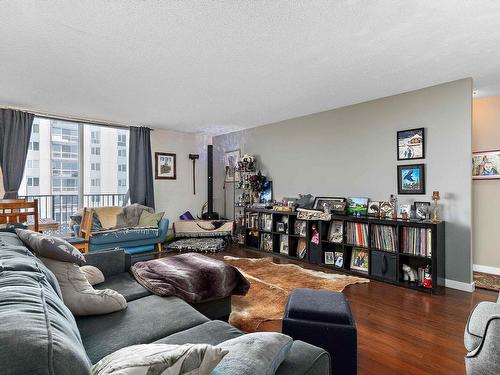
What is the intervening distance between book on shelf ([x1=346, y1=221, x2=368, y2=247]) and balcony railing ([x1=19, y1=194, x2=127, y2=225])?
13.8 ft

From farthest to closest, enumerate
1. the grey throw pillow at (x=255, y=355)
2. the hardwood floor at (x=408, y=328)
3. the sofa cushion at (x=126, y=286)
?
the sofa cushion at (x=126, y=286)
the hardwood floor at (x=408, y=328)
the grey throw pillow at (x=255, y=355)

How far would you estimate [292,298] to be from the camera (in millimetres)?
1882

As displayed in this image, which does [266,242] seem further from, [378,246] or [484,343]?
[484,343]

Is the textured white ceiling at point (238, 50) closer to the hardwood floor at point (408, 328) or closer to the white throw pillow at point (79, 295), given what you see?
the white throw pillow at point (79, 295)

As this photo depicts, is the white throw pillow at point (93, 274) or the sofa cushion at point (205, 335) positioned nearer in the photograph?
the sofa cushion at point (205, 335)

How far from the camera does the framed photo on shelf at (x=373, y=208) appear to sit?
3.89m

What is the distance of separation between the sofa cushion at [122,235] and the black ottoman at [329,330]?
359 cm

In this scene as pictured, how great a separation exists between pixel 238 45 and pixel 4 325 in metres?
2.44

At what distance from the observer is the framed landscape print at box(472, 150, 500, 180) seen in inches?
148

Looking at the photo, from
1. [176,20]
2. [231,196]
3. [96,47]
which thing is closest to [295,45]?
[176,20]

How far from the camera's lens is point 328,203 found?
4445mm

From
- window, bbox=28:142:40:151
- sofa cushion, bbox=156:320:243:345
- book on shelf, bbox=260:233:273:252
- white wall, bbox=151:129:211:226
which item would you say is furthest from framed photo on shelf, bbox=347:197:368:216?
window, bbox=28:142:40:151

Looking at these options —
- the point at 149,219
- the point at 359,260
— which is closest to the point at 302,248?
the point at 359,260

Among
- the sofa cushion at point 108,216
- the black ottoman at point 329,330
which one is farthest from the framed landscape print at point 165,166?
the black ottoman at point 329,330
